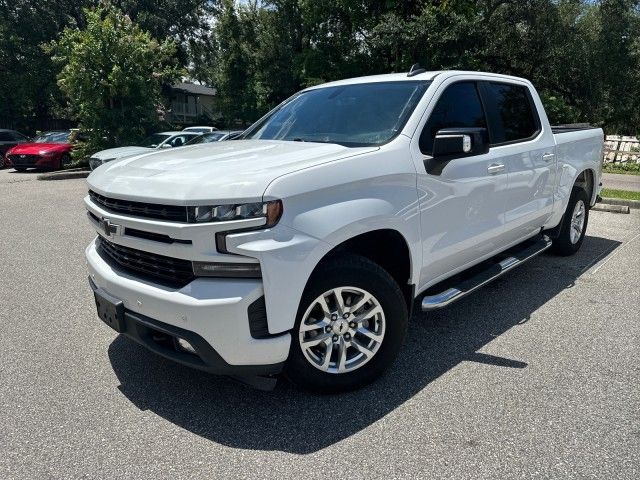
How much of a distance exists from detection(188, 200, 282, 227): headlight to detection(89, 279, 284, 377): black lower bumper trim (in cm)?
61

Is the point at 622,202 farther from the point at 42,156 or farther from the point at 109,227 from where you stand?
the point at 42,156

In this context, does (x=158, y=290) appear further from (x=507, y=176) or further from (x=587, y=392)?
(x=507, y=176)

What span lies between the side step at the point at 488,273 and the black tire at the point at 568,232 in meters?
0.68

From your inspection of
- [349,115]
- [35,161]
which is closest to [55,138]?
[35,161]

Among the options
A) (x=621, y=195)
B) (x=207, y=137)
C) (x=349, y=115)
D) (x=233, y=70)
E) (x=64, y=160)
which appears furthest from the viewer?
(x=233, y=70)

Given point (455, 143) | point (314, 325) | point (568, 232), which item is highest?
point (455, 143)

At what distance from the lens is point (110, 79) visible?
15969 millimetres

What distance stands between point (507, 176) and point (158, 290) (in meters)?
2.93

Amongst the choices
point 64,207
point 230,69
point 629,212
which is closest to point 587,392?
point 629,212

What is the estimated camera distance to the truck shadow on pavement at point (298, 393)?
9.21 feet

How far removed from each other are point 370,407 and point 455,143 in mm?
1717

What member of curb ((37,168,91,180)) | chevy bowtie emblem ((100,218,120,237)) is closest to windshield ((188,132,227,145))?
curb ((37,168,91,180))

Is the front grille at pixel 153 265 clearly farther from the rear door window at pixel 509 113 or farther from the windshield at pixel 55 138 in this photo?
the windshield at pixel 55 138

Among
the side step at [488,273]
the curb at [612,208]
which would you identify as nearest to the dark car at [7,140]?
the curb at [612,208]
